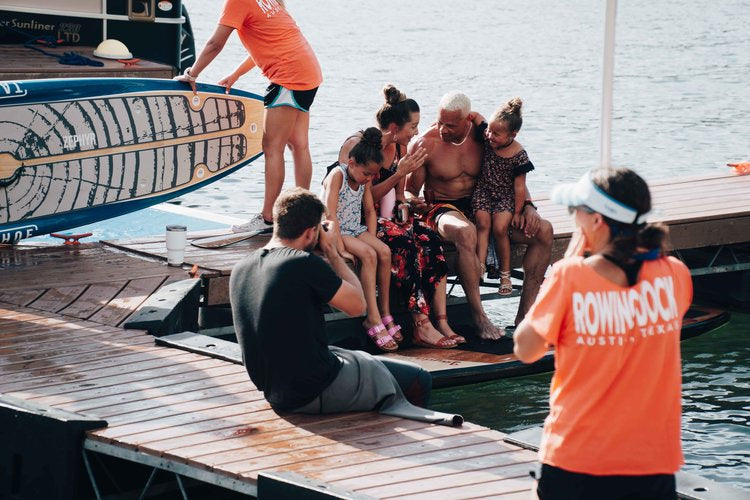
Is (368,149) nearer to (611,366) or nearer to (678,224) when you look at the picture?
(678,224)

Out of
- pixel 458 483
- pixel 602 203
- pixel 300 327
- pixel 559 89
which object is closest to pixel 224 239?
pixel 300 327

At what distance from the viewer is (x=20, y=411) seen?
5086 millimetres

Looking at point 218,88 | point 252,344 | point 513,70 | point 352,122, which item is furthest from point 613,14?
point 513,70

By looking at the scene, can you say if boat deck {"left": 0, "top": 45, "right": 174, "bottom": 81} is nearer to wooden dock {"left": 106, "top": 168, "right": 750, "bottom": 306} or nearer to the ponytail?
wooden dock {"left": 106, "top": 168, "right": 750, "bottom": 306}

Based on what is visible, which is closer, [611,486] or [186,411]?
[611,486]

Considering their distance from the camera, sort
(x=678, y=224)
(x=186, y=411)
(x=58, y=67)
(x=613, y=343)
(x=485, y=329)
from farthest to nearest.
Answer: (x=58, y=67) < (x=678, y=224) < (x=485, y=329) < (x=186, y=411) < (x=613, y=343)

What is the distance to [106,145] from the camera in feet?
26.5

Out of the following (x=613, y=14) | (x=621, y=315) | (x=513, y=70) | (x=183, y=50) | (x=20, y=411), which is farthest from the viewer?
(x=513, y=70)

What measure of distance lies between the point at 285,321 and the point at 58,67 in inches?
228

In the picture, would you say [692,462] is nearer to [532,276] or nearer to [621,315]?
[532,276]

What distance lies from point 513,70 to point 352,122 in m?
8.14

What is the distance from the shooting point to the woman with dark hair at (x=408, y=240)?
727 cm

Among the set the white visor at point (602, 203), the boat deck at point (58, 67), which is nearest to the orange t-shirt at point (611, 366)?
the white visor at point (602, 203)

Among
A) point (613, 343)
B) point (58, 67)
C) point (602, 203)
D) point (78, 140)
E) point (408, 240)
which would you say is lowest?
point (408, 240)
